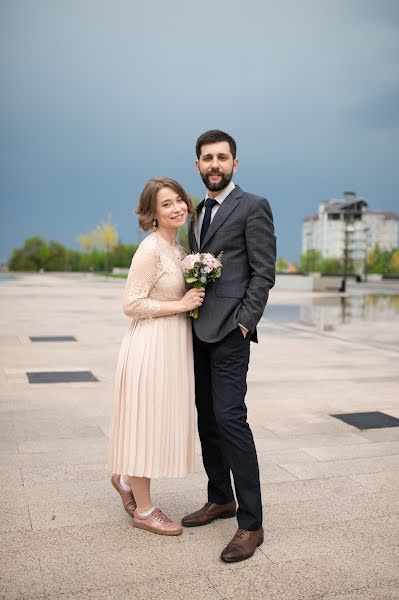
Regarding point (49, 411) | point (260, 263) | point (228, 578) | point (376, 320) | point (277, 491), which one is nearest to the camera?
point (228, 578)

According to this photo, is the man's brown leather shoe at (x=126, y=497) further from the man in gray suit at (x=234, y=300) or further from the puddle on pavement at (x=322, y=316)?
the puddle on pavement at (x=322, y=316)

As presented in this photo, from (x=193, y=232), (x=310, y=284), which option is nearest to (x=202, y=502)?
(x=193, y=232)

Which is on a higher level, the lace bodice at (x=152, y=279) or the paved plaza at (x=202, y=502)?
the lace bodice at (x=152, y=279)

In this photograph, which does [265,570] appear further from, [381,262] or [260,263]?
[381,262]

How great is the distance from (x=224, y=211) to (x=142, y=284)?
0.60 meters

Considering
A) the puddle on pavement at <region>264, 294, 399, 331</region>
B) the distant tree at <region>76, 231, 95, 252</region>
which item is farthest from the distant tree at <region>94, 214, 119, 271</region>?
the puddle on pavement at <region>264, 294, 399, 331</region>

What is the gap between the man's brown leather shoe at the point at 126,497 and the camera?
159 inches

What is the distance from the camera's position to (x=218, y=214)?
3750mm

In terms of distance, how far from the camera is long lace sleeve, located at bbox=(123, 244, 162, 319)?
3787 mm

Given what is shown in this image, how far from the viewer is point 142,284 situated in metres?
3.81

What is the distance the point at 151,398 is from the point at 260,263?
3.13 feet

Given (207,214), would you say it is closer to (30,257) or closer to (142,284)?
(142,284)

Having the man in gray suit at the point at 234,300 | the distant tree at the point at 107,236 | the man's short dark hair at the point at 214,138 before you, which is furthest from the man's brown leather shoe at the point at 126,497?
the distant tree at the point at 107,236

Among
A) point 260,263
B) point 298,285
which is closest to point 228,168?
point 260,263
